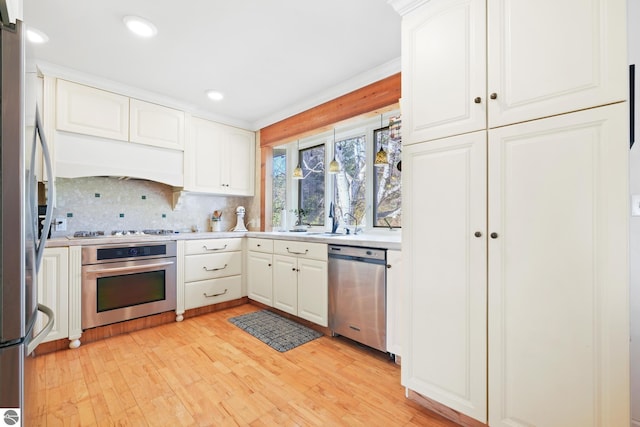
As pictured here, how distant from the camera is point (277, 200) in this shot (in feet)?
13.6

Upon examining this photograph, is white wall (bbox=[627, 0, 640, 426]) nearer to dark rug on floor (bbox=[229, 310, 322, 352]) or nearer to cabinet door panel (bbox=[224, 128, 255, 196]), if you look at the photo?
dark rug on floor (bbox=[229, 310, 322, 352])

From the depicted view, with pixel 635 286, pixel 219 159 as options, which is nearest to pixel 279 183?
pixel 219 159

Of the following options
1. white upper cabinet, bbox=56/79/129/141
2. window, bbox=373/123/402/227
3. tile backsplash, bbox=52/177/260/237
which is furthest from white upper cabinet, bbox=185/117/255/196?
window, bbox=373/123/402/227

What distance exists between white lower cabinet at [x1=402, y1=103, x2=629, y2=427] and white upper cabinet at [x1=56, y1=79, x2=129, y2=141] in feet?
9.12

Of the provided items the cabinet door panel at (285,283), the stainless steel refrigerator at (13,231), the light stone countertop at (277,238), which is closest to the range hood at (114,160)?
the light stone countertop at (277,238)

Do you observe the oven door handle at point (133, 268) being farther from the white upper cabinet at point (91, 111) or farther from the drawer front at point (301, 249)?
the white upper cabinet at point (91, 111)

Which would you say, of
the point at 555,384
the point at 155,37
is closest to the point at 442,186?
the point at 555,384

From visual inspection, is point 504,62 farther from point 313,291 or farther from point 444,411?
point 313,291

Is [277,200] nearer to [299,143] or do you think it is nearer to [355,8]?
[299,143]

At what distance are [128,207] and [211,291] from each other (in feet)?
4.25

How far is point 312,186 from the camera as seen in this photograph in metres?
3.87

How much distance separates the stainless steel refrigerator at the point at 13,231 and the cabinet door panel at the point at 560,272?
170 cm

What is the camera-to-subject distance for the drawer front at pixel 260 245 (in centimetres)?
311

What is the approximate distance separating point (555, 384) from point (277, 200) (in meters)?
3.51
